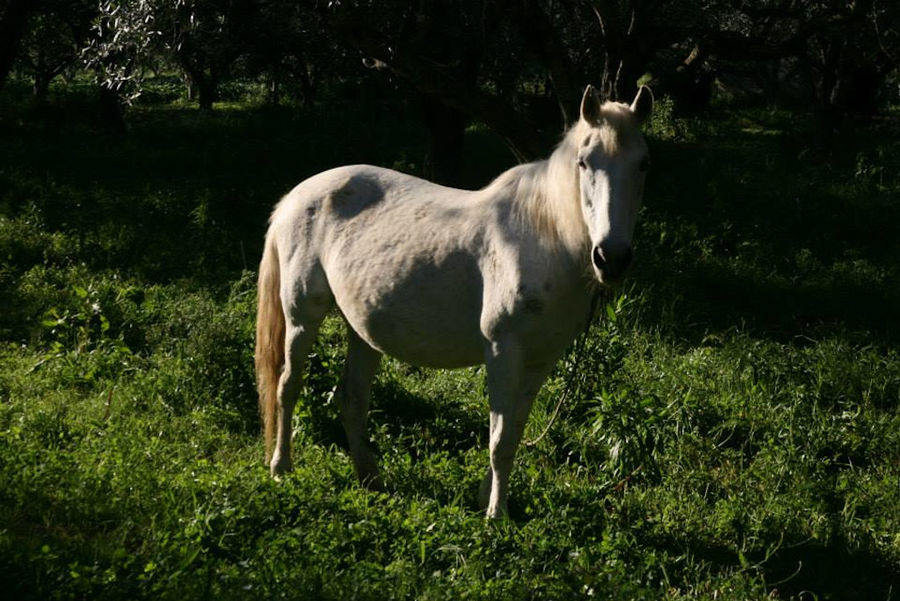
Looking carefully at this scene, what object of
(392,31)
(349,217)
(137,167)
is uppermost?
(392,31)

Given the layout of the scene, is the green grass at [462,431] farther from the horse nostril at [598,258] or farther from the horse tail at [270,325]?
the horse nostril at [598,258]

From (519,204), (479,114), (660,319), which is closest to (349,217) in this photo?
(519,204)

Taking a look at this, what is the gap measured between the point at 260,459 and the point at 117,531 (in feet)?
4.45

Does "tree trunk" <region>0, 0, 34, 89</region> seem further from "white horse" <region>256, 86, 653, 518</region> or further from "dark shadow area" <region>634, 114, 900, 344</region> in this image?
"dark shadow area" <region>634, 114, 900, 344</region>

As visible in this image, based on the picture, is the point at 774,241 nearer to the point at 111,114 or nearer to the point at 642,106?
the point at 642,106

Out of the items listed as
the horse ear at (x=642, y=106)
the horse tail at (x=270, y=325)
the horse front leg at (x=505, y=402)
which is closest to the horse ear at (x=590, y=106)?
the horse ear at (x=642, y=106)

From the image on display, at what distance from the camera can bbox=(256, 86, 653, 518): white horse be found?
383cm

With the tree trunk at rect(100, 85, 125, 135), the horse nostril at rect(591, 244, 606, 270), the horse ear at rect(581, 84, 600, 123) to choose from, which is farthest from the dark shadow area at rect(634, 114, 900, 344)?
the tree trunk at rect(100, 85, 125, 135)

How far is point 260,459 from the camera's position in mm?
5168

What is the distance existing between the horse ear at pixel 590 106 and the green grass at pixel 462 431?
183 cm

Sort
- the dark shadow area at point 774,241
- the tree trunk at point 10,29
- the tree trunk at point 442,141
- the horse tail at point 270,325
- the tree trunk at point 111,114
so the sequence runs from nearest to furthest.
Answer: the horse tail at point 270,325 → the dark shadow area at point 774,241 → the tree trunk at point 10,29 → the tree trunk at point 442,141 → the tree trunk at point 111,114

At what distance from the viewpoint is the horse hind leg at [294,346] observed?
16.6 feet

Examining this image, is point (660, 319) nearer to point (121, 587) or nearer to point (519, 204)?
point (519, 204)

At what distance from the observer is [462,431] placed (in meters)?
5.66
